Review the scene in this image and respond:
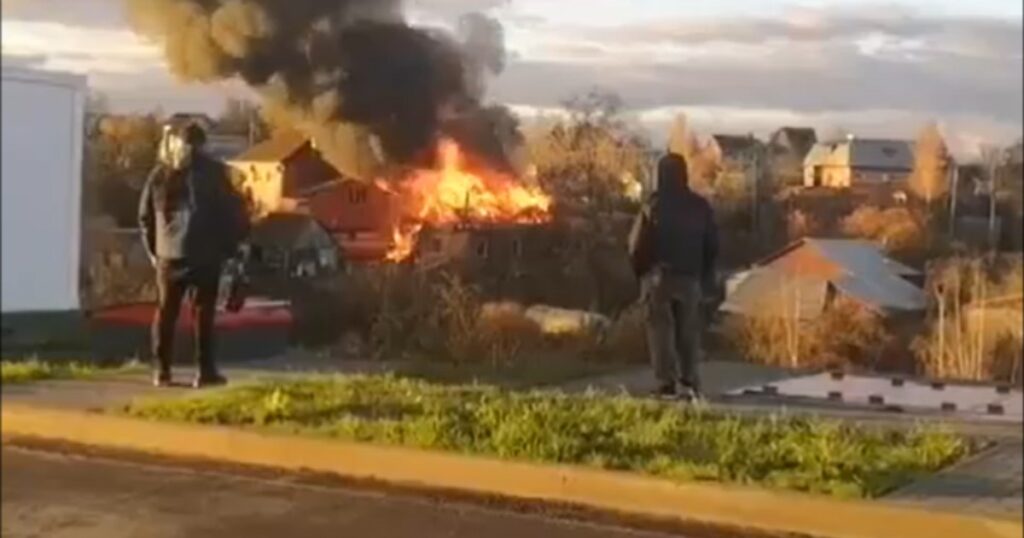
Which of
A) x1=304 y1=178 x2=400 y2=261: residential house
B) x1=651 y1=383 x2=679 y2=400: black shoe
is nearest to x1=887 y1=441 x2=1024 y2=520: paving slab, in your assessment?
x1=651 y1=383 x2=679 y2=400: black shoe

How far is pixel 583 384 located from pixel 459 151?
36 cm

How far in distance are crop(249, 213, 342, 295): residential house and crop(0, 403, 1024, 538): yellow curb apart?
1.32 feet

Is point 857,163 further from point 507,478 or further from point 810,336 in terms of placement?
point 507,478

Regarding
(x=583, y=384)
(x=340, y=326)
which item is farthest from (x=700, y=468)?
(x=340, y=326)

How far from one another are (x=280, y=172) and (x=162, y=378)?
0.39 m

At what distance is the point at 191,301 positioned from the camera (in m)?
1.82

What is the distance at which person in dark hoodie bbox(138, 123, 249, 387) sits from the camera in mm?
1727

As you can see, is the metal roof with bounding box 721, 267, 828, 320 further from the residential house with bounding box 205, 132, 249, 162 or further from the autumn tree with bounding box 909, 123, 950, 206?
the residential house with bounding box 205, 132, 249, 162

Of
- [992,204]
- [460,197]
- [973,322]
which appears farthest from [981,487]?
[460,197]

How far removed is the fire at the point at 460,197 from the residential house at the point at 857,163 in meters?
0.25

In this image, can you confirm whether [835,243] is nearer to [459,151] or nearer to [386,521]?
[459,151]

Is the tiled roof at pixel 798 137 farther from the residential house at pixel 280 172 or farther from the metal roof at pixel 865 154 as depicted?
the residential house at pixel 280 172

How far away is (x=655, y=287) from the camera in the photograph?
1668 mm

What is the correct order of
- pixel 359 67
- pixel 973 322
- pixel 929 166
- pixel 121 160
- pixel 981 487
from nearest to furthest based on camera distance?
pixel 359 67
pixel 929 166
pixel 121 160
pixel 973 322
pixel 981 487
